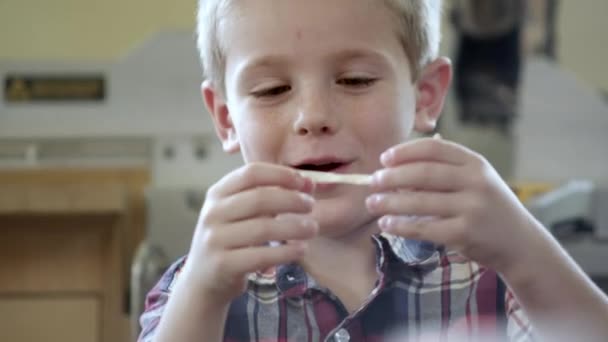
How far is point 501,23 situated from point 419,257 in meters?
1.40

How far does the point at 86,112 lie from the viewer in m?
2.04

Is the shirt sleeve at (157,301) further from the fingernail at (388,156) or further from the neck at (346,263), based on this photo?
the fingernail at (388,156)

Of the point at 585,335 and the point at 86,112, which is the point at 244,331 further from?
the point at 86,112

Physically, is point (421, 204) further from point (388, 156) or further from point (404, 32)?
point (404, 32)

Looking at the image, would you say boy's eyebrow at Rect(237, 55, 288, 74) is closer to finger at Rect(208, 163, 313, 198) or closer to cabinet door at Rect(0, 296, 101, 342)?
finger at Rect(208, 163, 313, 198)

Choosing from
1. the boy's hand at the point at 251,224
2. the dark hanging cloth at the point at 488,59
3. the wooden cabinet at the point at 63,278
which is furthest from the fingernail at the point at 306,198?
the dark hanging cloth at the point at 488,59

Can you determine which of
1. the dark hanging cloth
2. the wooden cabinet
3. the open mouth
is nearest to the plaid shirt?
the open mouth

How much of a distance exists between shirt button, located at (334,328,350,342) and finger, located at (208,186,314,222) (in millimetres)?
160

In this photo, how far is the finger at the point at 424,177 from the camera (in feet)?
1.81

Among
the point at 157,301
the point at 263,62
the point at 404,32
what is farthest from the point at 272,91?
the point at 157,301

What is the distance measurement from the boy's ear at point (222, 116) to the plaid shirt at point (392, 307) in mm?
135

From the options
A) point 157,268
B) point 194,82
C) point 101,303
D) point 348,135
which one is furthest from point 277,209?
point 194,82

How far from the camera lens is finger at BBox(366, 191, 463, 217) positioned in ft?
1.80

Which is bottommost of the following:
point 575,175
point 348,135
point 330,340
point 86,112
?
point 330,340
